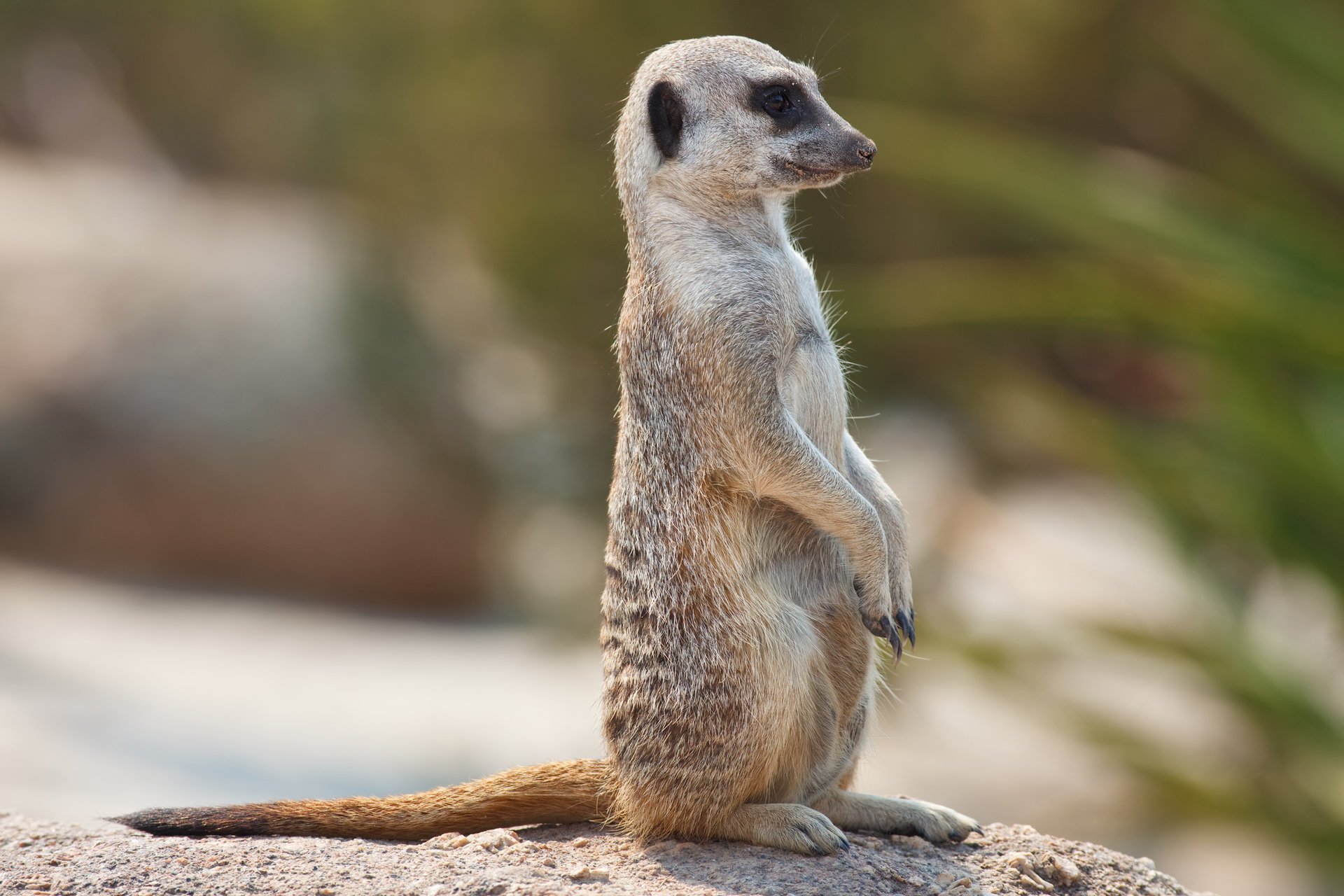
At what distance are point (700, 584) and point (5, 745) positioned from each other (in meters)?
6.83

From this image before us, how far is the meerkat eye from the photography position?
7.11ft

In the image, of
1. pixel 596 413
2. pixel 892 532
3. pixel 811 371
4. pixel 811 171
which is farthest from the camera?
pixel 596 413

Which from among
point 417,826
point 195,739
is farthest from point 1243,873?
point 195,739

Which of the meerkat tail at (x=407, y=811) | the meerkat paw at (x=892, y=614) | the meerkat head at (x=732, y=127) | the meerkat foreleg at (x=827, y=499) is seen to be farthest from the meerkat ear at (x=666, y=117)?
the meerkat tail at (x=407, y=811)

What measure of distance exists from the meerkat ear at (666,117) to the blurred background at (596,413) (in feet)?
2.89

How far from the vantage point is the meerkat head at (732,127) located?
7.01 feet

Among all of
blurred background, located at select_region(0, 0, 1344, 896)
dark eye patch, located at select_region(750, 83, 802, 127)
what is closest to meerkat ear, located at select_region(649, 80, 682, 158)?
dark eye patch, located at select_region(750, 83, 802, 127)

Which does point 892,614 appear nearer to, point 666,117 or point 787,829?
point 787,829

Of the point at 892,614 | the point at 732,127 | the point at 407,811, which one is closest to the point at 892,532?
the point at 892,614

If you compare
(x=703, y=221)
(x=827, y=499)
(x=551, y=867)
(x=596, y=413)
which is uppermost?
(x=596, y=413)

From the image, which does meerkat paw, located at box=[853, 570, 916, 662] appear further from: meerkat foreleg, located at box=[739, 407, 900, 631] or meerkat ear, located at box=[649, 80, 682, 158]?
meerkat ear, located at box=[649, 80, 682, 158]

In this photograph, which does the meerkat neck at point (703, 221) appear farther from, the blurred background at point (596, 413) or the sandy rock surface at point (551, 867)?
the sandy rock surface at point (551, 867)

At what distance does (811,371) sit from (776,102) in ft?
1.35

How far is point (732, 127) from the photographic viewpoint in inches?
86.3
